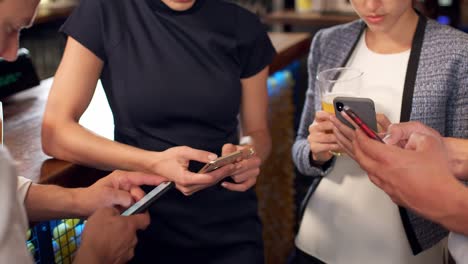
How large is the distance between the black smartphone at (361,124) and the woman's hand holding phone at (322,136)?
0.63ft

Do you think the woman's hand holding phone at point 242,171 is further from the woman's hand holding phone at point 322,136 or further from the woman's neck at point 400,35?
the woman's neck at point 400,35

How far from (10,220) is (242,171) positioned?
2.56 feet

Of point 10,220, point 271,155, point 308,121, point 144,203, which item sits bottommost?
point 271,155

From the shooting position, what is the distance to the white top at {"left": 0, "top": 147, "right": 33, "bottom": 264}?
0.81 metres

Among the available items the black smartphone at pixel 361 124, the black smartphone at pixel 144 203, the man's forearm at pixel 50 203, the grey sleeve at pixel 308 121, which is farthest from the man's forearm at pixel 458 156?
the man's forearm at pixel 50 203

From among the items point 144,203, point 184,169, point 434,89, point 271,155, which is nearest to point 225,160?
point 184,169

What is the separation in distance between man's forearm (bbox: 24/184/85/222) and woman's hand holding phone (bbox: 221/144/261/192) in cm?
40

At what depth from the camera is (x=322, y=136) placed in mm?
1495

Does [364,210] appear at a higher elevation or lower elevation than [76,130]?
lower

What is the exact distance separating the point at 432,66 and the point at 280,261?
150 centimetres

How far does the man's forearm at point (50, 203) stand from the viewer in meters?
1.27

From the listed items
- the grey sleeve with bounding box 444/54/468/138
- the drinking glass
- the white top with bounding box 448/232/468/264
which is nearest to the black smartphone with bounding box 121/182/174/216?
the drinking glass

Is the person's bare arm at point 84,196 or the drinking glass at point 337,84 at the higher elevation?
the drinking glass at point 337,84

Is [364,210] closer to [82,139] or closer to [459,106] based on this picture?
[459,106]
